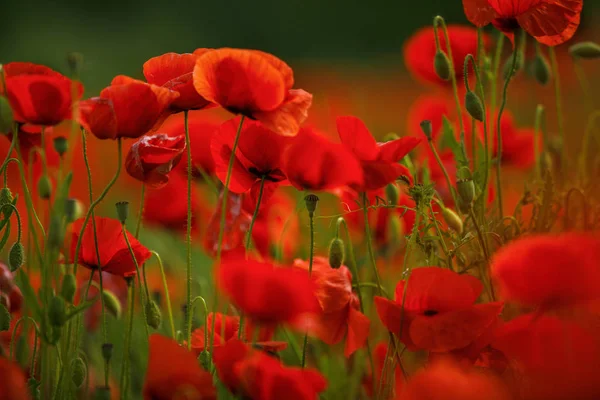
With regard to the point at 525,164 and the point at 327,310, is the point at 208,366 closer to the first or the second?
the point at 327,310

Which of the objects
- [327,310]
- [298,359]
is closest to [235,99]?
[327,310]

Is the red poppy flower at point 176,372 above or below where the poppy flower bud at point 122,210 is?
below

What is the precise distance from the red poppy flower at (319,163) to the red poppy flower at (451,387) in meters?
0.18

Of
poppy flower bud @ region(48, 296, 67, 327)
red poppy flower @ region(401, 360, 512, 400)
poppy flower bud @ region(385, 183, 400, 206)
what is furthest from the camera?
poppy flower bud @ region(385, 183, 400, 206)

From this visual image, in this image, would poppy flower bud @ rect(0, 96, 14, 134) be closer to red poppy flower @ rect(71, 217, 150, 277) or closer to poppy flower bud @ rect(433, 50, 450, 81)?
red poppy flower @ rect(71, 217, 150, 277)

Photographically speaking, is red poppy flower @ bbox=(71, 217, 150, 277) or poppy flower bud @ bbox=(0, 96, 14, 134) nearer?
poppy flower bud @ bbox=(0, 96, 14, 134)

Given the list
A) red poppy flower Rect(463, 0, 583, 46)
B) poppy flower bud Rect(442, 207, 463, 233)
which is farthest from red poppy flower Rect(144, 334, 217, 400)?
red poppy flower Rect(463, 0, 583, 46)

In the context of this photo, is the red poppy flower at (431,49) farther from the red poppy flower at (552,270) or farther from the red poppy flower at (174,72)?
the red poppy flower at (552,270)

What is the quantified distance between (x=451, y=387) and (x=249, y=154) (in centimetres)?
31

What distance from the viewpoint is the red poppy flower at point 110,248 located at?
648 millimetres

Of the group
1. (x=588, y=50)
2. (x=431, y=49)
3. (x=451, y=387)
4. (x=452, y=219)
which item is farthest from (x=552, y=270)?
(x=431, y=49)

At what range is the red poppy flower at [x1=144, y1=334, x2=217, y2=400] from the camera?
495 millimetres

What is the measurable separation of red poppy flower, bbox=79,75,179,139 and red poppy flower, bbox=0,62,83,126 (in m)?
0.02

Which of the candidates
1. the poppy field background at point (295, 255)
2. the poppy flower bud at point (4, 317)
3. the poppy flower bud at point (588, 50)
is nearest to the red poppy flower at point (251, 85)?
the poppy field background at point (295, 255)
